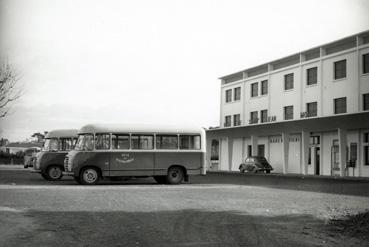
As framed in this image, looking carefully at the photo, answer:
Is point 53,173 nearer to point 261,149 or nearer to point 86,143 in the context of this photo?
point 86,143

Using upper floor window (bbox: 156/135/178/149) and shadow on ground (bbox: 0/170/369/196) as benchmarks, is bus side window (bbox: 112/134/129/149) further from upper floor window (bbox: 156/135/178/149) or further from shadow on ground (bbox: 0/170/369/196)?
shadow on ground (bbox: 0/170/369/196)

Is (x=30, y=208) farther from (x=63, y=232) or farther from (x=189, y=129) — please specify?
(x=189, y=129)

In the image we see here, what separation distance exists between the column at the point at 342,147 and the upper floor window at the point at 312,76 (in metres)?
7.56

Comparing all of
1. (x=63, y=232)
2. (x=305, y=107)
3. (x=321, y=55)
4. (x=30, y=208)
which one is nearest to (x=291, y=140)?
(x=305, y=107)

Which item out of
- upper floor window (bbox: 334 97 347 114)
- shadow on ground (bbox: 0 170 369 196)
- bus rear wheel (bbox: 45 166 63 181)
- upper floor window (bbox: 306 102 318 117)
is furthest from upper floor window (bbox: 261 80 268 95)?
bus rear wheel (bbox: 45 166 63 181)

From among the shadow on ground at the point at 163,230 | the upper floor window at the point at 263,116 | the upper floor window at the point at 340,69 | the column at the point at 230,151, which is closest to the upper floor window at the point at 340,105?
the upper floor window at the point at 340,69

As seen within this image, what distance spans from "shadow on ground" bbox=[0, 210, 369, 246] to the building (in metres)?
23.4

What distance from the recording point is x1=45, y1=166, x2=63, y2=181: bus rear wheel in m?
28.1

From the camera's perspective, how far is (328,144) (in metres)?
39.2

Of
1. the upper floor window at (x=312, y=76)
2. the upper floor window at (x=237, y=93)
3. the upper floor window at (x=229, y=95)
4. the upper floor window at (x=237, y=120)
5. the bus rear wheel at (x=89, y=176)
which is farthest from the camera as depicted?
the upper floor window at (x=229, y=95)

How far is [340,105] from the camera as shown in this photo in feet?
128

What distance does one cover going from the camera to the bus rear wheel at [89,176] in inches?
945

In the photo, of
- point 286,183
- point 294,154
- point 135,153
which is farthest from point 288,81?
point 135,153

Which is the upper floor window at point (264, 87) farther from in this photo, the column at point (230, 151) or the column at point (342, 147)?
the column at point (342, 147)
